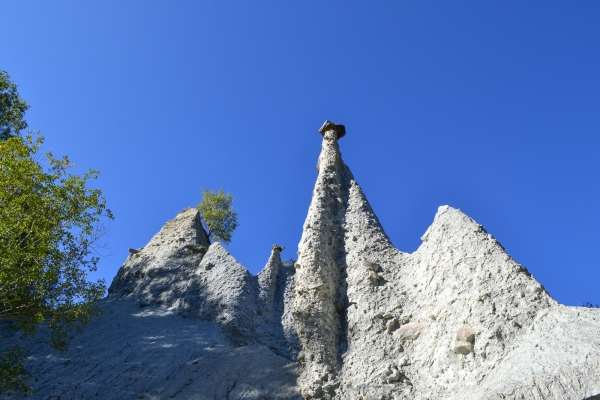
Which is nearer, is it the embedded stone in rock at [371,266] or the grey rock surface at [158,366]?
the grey rock surface at [158,366]

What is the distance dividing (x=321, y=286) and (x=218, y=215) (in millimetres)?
16326

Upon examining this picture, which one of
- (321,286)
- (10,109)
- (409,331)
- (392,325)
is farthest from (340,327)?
(10,109)

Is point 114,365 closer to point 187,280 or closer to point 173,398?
point 173,398

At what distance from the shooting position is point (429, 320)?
31.3ft

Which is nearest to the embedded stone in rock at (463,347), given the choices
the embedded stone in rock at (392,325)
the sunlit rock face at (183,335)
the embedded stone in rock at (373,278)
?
the embedded stone in rock at (392,325)

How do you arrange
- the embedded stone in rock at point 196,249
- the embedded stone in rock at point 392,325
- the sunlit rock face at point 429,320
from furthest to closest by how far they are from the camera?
the embedded stone in rock at point 196,249 → the embedded stone in rock at point 392,325 → the sunlit rock face at point 429,320

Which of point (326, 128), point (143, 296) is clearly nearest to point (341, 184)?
point (326, 128)

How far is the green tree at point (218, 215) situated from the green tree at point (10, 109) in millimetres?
9794

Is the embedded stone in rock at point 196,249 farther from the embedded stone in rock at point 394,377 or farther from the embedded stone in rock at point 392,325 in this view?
the embedded stone in rock at point 394,377

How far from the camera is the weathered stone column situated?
9828mm

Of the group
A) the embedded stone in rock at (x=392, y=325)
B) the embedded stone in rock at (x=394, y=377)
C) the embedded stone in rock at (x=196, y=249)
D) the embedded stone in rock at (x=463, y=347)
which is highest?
the embedded stone in rock at (x=196, y=249)

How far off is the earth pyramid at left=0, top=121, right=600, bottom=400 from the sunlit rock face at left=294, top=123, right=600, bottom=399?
3 cm

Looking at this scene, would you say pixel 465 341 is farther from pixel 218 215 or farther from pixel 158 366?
→ pixel 218 215

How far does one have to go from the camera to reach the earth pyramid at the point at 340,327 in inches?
294
